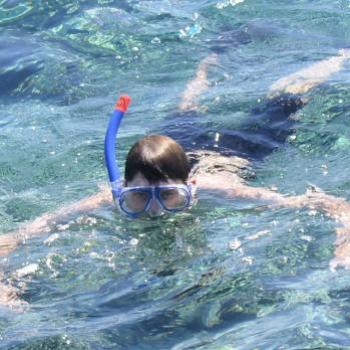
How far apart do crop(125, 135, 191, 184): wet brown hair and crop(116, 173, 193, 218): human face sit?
3cm

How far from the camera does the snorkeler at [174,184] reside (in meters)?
4.19

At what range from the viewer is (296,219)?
425 centimetres

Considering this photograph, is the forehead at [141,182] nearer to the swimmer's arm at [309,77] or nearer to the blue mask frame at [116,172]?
the blue mask frame at [116,172]

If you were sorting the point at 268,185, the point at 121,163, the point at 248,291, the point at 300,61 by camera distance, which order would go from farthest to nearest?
the point at 300,61
the point at 121,163
the point at 268,185
the point at 248,291

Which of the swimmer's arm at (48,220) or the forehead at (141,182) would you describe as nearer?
the forehead at (141,182)

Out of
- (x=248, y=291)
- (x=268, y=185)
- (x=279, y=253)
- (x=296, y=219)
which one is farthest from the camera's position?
(x=268, y=185)

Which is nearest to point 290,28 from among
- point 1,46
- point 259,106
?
point 259,106

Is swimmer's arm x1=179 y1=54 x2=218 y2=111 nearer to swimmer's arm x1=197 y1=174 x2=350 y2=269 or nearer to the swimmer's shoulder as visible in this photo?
the swimmer's shoulder

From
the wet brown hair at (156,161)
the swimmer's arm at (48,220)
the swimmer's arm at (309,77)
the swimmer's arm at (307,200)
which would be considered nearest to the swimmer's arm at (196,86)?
the swimmer's arm at (309,77)

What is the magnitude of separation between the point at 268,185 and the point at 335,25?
347cm

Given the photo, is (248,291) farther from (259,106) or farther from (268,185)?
(259,106)

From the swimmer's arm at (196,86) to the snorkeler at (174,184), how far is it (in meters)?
0.67

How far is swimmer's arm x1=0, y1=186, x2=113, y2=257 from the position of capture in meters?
Result: 4.37

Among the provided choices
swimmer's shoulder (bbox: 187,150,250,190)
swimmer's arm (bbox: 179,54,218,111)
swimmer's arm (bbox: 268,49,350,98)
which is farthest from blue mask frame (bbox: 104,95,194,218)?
swimmer's arm (bbox: 268,49,350,98)
